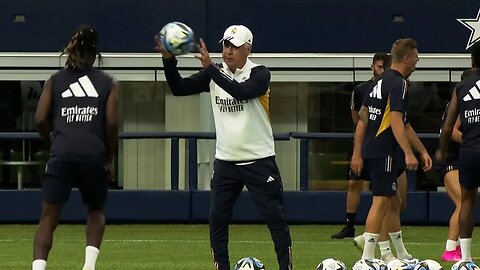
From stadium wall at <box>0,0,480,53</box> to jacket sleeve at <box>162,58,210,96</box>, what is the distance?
9.32m

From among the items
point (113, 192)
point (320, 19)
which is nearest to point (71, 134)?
point (113, 192)

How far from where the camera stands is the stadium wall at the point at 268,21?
20.6 metres

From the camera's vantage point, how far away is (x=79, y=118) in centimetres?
1059

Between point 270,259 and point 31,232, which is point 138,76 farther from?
point 270,259

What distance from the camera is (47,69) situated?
20375 mm

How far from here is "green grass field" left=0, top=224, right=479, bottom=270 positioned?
45.0ft

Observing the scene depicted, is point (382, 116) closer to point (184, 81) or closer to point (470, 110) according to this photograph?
point (470, 110)

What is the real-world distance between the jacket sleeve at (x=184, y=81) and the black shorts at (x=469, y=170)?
8.69 feet

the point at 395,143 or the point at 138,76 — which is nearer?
the point at 395,143

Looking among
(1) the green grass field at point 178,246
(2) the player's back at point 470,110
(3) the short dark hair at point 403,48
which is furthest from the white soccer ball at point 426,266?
(3) the short dark hair at point 403,48

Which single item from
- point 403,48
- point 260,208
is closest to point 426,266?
point 260,208

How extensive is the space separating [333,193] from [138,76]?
133 inches

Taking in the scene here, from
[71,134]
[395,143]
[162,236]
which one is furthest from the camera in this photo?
[162,236]

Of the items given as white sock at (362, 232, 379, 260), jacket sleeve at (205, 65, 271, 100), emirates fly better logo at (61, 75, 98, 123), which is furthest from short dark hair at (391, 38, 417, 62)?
emirates fly better logo at (61, 75, 98, 123)
